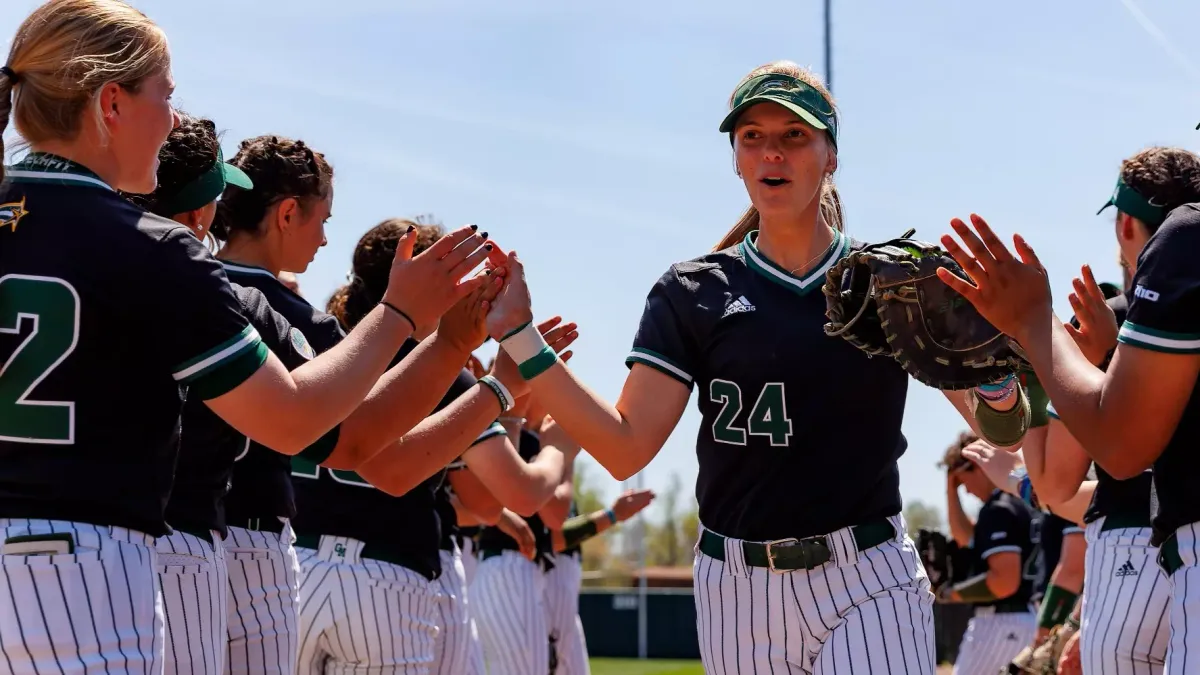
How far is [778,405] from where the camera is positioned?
12.3 ft

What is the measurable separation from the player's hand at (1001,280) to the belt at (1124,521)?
201cm

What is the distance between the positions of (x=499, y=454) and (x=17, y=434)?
277 cm

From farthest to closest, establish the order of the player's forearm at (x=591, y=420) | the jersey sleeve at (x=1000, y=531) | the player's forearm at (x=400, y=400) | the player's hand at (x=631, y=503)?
the jersey sleeve at (x=1000, y=531) < the player's hand at (x=631, y=503) < the player's forearm at (x=591, y=420) < the player's forearm at (x=400, y=400)

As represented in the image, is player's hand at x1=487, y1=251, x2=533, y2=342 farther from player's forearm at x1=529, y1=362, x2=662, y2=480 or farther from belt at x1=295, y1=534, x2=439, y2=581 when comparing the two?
belt at x1=295, y1=534, x2=439, y2=581

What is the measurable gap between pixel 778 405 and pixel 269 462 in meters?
1.57

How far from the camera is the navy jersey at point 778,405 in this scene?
12.2 feet

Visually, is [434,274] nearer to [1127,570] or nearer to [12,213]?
[12,213]

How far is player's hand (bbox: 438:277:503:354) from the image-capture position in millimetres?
3748

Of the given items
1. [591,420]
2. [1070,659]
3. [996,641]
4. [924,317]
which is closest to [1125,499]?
[1070,659]

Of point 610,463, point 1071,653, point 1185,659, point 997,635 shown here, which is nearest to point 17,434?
point 610,463

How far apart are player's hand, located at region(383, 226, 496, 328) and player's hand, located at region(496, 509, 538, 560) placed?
14.5 ft

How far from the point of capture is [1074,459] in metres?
4.96

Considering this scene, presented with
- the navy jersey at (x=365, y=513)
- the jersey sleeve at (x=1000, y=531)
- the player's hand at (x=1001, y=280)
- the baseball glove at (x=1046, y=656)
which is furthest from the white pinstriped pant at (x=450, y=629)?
the jersey sleeve at (x=1000, y=531)

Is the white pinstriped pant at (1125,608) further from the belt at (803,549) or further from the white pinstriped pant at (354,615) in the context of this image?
the white pinstriped pant at (354,615)
